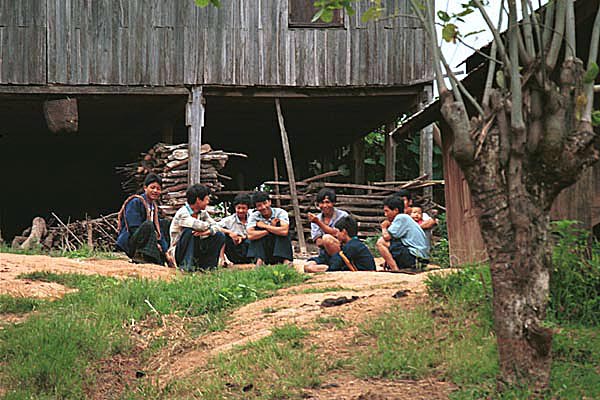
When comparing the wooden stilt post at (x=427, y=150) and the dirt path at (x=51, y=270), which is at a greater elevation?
the wooden stilt post at (x=427, y=150)

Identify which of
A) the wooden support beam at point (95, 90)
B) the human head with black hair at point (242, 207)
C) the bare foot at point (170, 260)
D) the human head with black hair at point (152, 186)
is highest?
the wooden support beam at point (95, 90)

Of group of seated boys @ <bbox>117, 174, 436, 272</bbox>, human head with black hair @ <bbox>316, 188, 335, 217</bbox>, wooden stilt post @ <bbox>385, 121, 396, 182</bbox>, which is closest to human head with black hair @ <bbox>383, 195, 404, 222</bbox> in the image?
group of seated boys @ <bbox>117, 174, 436, 272</bbox>

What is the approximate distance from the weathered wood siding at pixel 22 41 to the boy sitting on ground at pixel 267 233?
6378 millimetres

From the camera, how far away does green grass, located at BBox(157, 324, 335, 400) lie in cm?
508

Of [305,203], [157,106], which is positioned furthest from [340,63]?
[157,106]

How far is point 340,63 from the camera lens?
636 inches

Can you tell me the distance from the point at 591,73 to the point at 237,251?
8.09m

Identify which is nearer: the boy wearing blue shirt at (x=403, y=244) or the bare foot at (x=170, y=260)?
the boy wearing blue shirt at (x=403, y=244)

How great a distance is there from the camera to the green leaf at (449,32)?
183 inches

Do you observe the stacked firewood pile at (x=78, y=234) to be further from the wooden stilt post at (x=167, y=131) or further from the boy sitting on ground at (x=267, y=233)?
the boy sitting on ground at (x=267, y=233)

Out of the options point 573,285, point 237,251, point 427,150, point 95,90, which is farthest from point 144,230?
point 427,150

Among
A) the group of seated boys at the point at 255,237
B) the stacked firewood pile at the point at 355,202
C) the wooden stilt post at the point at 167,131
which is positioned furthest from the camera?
the wooden stilt post at the point at 167,131

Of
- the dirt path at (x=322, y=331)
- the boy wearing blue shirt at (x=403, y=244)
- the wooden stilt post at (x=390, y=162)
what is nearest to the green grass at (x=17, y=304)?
the dirt path at (x=322, y=331)

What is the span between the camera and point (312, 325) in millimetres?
6172
